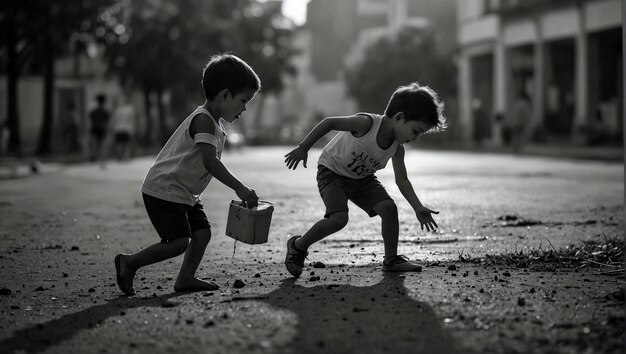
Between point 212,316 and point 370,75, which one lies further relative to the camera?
point 370,75

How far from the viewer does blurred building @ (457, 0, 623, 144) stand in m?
34.3

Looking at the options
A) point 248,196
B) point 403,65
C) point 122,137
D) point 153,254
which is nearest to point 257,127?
point 403,65

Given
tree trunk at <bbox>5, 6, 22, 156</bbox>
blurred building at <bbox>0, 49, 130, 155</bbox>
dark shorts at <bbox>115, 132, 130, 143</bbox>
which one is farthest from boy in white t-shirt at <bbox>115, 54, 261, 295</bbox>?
blurred building at <bbox>0, 49, 130, 155</bbox>

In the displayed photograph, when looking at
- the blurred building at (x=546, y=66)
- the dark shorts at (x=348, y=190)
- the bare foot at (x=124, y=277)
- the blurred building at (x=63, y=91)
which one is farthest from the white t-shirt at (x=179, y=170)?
A: the blurred building at (x=63, y=91)

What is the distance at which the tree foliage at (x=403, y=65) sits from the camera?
2317 inches

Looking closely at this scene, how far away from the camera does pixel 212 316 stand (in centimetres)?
443

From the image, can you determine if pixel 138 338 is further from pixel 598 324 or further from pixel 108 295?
pixel 598 324

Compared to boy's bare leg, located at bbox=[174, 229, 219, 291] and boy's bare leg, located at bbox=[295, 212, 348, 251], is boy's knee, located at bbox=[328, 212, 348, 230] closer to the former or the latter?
boy's bare leg, located at bbox=[295, 212, 348, 251]

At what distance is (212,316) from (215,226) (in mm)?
4868

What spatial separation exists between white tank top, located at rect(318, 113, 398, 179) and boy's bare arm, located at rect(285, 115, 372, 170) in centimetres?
5

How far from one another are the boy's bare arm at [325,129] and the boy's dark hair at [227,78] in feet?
1.43

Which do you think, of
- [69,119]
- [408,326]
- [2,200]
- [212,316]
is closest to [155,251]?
[212,316]

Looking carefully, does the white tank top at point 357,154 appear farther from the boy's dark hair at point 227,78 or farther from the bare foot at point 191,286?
the bare foot at point 191,286

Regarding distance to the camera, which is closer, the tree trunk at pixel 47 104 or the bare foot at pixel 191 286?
the bare foot at pixel 191 286
